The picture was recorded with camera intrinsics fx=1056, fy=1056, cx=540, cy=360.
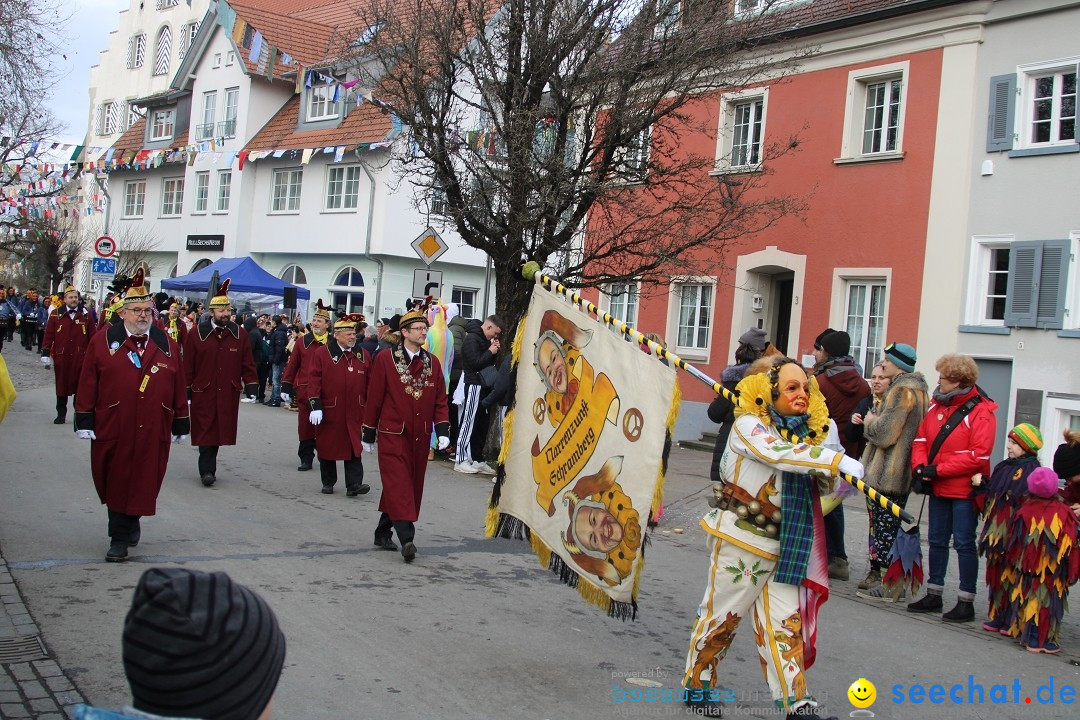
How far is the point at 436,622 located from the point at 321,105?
102ft

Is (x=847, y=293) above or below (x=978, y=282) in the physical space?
below

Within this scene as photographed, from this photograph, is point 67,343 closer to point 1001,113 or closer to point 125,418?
point 125,418

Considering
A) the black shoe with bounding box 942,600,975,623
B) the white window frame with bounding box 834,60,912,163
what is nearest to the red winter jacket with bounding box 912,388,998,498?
the black shoe with bounding box 942,600,975,623

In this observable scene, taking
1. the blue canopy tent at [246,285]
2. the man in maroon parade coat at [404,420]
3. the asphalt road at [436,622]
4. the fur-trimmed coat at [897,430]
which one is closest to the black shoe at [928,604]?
the asphalt road at [436,622]

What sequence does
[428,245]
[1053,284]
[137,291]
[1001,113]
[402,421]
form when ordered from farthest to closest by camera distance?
[428,245] < [1001,113] < [1053,284] < [402,421] < [137,291]

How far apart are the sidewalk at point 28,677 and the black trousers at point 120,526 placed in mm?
1438

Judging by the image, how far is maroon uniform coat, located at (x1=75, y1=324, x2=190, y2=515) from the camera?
25.4 ft

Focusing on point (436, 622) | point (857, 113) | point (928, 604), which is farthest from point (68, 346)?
point (928, 604)

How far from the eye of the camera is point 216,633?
72.8 inches

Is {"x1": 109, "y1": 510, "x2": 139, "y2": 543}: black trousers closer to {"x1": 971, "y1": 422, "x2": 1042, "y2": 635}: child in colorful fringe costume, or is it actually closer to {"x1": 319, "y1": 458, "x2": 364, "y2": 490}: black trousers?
{"x1": 319, "y1": 458, "x2": 364, "y2": 490}: black trousers

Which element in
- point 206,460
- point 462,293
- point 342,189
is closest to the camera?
point 206,460

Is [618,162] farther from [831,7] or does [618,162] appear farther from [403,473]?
[403,473]

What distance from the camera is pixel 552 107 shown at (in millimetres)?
14453

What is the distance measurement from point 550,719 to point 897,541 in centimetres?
411
